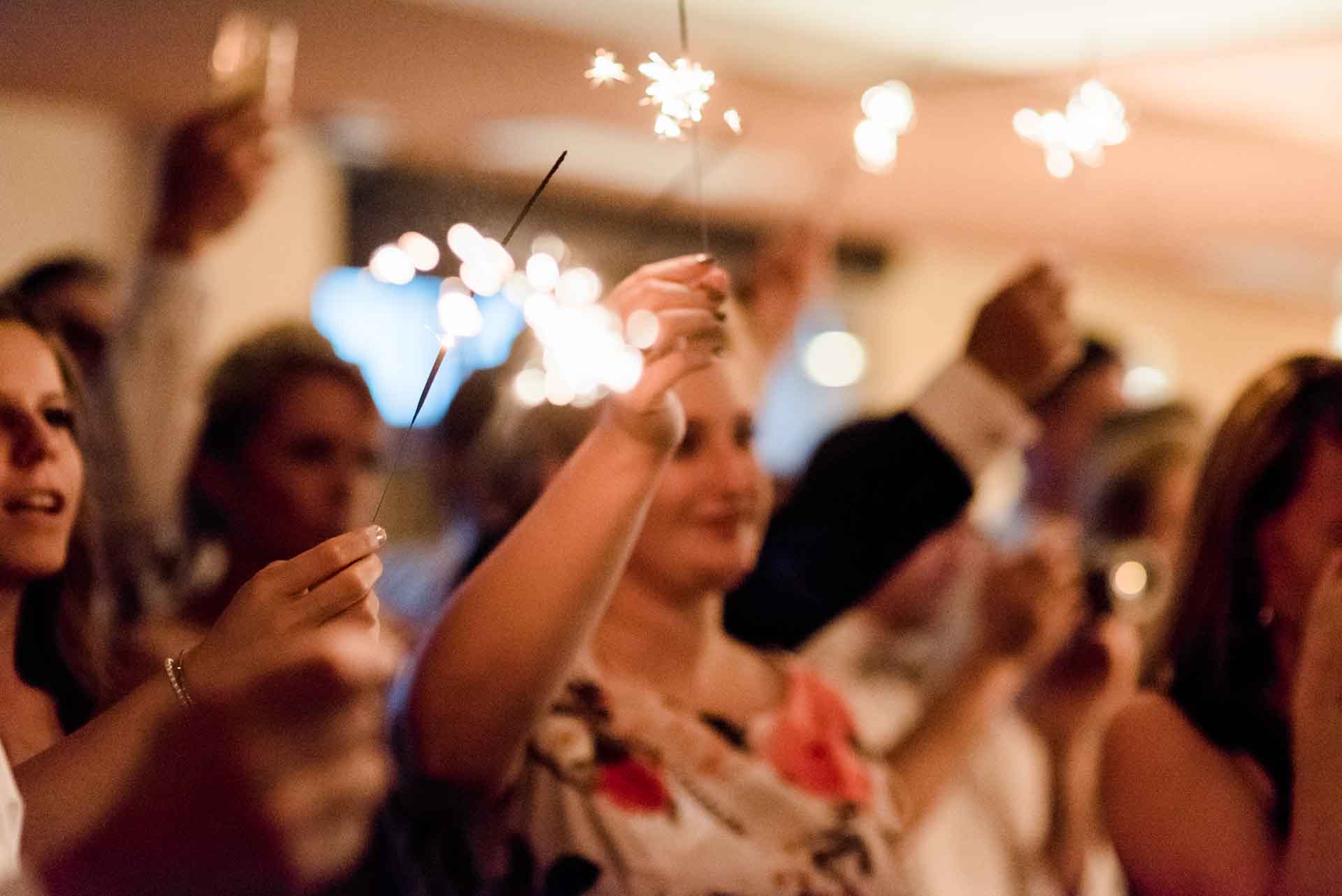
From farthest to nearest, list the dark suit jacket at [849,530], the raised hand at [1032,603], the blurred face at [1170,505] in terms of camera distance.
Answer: the blurred face at [1170,505], the raised hand at [1032,603], the dark suit jacket at [849,530]

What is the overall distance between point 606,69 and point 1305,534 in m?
0.74

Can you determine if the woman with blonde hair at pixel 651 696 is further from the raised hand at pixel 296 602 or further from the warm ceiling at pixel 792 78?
the warm ceiling at pixel 792 78

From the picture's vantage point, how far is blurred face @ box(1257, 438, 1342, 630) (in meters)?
1.08

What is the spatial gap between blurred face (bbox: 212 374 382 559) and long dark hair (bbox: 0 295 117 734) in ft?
0.68

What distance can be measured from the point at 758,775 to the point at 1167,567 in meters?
0.94

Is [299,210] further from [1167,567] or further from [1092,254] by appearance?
[1092,254]

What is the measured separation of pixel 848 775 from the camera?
1.09 meters

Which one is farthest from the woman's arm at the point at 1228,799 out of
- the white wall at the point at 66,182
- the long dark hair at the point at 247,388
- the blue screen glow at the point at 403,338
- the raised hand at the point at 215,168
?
the white wall at the point at 66,182

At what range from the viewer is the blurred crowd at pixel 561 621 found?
25.4 inches

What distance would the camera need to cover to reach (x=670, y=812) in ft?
3.03

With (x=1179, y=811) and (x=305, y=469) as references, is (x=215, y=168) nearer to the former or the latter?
(x=305, y=469)

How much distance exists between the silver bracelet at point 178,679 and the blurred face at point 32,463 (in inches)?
5.5

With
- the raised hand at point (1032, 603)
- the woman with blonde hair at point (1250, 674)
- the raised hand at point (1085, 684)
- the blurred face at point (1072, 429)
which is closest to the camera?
the woman with blonde hair at point (1250, 674)

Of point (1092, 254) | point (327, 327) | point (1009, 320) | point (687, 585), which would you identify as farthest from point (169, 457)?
point (1092, 254)
